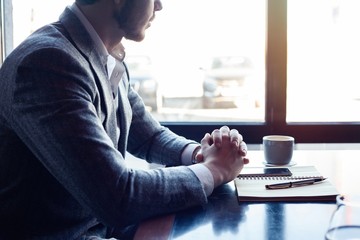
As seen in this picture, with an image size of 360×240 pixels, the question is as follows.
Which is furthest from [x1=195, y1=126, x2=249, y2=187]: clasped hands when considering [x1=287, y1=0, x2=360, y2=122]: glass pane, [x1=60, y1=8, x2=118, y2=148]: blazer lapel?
[x1=287, y1=0, x2=360, y2=122]: glass pane

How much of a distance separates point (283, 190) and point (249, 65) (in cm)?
126

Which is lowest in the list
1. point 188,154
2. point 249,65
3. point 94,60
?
point 188,154

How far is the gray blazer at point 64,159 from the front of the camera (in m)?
0.93

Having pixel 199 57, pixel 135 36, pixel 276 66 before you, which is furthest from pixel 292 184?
pixel 199 57

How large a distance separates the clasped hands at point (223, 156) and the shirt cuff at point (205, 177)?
0.05ft

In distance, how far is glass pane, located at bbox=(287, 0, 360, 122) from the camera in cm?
219

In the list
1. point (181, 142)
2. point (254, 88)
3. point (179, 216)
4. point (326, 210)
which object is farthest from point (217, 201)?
point (254, 88)

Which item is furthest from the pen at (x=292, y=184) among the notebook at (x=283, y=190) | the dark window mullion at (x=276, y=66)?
the dark window mullion at (x=276, y=66)

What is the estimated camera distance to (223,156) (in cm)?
117

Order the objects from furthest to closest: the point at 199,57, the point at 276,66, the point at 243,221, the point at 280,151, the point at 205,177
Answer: the point at 199,57 < the point at 276,66 < the point at 280,151 < the point at 205,177 < the point at 243,221

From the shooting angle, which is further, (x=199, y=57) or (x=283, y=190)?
(x=199, y=57)

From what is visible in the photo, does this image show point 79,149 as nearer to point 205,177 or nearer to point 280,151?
point 205,177

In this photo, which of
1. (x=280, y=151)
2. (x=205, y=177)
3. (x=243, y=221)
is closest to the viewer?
(x=243, y=221)

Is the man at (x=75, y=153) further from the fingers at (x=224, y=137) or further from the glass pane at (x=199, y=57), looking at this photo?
the glass pane at (x=199, y=57)
